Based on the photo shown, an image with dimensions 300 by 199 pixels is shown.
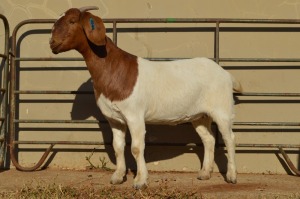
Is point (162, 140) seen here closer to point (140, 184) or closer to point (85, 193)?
point (140, 184)

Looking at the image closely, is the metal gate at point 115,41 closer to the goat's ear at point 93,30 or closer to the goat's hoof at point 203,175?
the goat's hoof at point 203,175

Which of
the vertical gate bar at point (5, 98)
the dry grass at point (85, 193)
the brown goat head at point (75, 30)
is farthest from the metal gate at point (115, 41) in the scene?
A: the dry grass at point (85, 193)

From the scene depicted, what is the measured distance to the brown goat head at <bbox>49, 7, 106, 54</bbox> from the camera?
18.1 ft

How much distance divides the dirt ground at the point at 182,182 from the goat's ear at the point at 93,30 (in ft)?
4.88

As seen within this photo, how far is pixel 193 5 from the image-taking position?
6680 millimetres

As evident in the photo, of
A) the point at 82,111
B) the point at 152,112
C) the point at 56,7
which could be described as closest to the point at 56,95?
the point at 82,111

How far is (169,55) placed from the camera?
263 inches

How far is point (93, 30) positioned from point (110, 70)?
472mm

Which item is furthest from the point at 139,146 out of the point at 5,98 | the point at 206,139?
the point at 5,98

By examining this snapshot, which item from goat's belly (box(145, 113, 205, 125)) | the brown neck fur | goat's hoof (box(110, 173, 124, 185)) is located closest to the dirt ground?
goat's hoof (box(110, 173, 124, 185))

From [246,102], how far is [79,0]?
2.48m

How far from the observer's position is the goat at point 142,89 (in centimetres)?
554

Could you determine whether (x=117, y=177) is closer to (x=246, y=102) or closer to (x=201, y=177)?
(x=201, y=177)

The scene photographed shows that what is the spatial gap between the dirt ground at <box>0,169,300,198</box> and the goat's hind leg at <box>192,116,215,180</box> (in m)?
0.15
